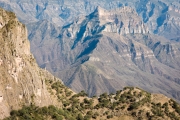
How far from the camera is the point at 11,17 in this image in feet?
260

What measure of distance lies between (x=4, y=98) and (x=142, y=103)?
52.0 metres

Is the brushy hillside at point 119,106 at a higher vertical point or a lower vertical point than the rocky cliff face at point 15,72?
lower

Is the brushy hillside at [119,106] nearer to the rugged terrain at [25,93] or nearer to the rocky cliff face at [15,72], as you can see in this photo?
the rugged terrain at [25,93]

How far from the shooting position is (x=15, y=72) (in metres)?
71.6

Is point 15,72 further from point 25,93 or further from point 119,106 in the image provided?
point 119,106

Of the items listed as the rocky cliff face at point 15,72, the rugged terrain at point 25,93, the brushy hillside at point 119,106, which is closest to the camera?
the rocky cliff face at point 15,72

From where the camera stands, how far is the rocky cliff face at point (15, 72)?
7006 cm

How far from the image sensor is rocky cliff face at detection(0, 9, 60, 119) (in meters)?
70.1

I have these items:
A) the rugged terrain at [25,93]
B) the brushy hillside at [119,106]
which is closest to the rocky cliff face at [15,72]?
the rugged terrain at [25,93]

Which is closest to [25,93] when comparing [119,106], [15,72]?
[15,72]

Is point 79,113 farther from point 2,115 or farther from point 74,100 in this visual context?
point 2,115

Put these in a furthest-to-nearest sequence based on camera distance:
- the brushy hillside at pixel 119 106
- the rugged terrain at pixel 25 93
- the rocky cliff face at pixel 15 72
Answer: the brushy hillside at pixel 119 106, the rugged terrain at pixel 25 93, the rocky cliff face at pixel 15 72

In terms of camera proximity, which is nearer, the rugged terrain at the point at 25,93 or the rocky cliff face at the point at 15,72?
the rocky cliff face at the point at 15,72

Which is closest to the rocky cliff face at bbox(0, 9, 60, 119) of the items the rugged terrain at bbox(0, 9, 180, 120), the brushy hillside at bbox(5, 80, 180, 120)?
the rugged terrain at bbox(0, 9, 180, 120)
